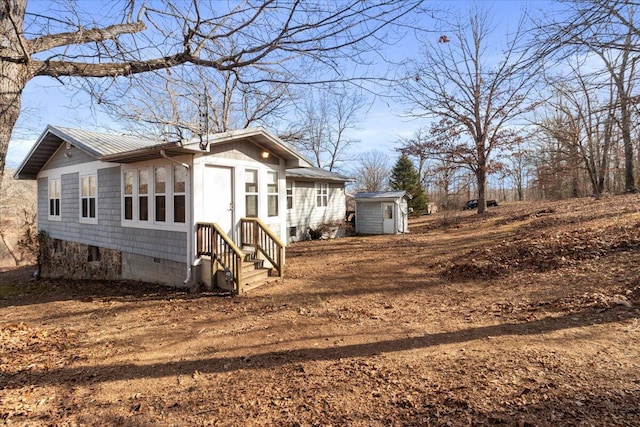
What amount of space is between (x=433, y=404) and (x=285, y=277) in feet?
19.0

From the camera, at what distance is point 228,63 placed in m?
4.58

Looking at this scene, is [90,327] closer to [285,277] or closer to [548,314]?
[285,277]

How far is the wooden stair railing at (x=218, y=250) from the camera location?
6.89 meters

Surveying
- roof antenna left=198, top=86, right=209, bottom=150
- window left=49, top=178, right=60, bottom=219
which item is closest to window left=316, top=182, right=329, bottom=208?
roof antenna left=198, top=86, right=209, bottom=150

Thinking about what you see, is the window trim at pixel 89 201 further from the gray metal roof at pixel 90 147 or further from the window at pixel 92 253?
the gray metal roof at pixel 90 147

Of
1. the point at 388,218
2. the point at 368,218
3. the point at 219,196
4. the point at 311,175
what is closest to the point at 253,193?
the point at 219,196

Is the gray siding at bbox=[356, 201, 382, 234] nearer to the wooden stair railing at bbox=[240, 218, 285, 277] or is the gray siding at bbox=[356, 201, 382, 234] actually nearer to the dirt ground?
the dirt ground

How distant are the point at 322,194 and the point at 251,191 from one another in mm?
8924

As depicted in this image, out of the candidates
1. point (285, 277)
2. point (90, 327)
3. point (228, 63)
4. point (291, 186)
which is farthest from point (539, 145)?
point (90, 327)

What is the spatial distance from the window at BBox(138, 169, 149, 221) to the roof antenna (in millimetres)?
2556

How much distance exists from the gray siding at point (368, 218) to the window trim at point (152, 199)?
39.0 ft

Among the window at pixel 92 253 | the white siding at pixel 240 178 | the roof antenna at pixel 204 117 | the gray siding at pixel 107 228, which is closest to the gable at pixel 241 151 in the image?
the white siding at pixel 240 178

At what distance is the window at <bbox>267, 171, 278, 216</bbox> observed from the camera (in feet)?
30.2

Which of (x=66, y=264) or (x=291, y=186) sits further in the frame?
(x=291, y=186)
